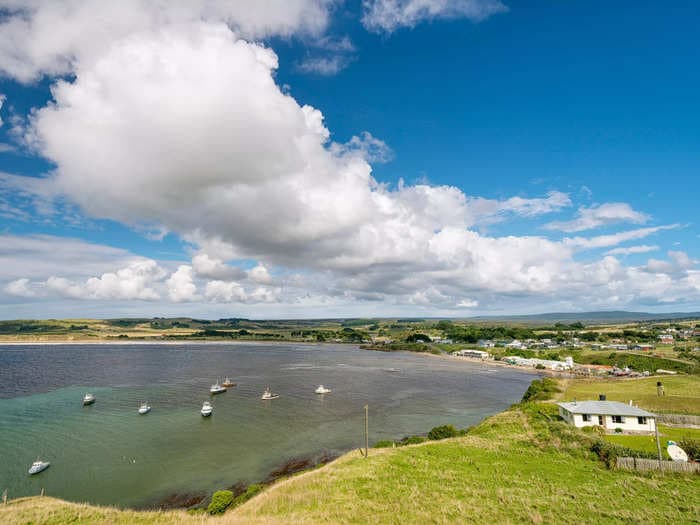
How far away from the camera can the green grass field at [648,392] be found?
63.0 m

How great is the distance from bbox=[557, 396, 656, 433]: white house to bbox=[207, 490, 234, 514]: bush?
45183 millimetres

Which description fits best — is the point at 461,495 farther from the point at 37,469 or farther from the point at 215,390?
the point at 215,390

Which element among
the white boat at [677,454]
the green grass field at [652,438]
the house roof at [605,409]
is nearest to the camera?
the white boat at [677,454]

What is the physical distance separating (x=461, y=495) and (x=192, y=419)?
58.7m

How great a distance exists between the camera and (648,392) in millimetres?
77938

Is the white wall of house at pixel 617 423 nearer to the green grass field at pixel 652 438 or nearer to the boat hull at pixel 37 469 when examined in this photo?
the green grass field at pixel 652 438

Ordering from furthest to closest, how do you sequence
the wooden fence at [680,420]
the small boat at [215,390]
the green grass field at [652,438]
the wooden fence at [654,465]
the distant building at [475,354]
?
the distant building at [475,354], the small boat at [215,390], the wooden fence at [680,420], the green grass field at [652,438], the wooden fence at [654,465]

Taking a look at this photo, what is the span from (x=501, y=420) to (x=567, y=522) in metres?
33.5

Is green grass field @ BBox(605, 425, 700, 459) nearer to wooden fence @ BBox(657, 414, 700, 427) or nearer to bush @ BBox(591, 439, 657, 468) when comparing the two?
wooden fence @ BBox(657, 414, 700, 427)

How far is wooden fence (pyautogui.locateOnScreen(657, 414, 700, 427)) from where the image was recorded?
50062 millimetres

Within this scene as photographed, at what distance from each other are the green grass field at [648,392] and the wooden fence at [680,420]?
28.7 feet

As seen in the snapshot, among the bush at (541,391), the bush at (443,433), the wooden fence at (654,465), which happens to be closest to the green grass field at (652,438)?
the wooden fence at (654,465)

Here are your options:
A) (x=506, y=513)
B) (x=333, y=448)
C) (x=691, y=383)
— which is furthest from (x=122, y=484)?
(x=691, y=383)

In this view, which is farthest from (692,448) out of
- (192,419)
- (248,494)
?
(192,419)
